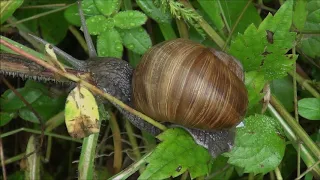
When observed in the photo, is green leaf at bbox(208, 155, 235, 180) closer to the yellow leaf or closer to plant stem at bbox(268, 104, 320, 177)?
plant stem at bbox(268, 104, 320, 177)

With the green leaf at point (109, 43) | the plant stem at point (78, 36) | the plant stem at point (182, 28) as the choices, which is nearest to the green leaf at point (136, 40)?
the green leaf at point (109, 43)

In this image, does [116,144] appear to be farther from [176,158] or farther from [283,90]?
[283,90]

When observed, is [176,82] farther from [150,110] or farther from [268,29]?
[268,29]

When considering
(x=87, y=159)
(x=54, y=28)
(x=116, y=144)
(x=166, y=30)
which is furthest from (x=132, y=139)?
(x=54, y=28)

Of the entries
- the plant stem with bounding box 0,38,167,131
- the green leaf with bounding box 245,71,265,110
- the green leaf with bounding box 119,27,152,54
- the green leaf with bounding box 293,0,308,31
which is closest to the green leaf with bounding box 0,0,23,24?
the plant stem with bounding box 0,38,167,131

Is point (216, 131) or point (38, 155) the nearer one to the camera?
point (216, 131)

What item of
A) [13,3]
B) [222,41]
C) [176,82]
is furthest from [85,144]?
[222,41]
